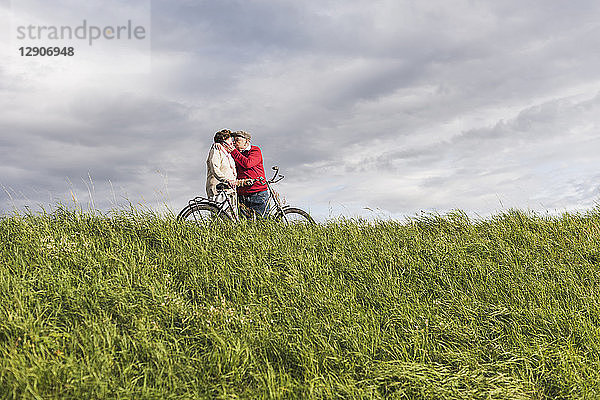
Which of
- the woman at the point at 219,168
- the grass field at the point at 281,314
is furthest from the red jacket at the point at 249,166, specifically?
the grass field at the point at 281,314

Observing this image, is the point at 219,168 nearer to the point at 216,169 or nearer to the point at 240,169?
the point at 216,169

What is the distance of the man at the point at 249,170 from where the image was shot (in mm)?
10016

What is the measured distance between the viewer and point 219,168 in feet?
31.1

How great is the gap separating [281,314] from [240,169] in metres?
4.93

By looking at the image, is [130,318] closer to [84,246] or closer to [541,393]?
[84,246]

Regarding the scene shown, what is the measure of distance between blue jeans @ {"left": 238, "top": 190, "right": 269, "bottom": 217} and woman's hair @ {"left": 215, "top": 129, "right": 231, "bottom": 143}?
47.8 inches

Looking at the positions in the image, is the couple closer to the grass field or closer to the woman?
the woman

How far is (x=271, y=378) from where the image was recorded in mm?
4602

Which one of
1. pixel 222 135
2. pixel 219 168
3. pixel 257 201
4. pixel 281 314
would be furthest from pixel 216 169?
pixel 281 314

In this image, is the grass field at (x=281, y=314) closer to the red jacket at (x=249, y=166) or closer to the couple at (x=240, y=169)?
the couple at (x=240, y=169)

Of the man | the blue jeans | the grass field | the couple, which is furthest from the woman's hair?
the grass field

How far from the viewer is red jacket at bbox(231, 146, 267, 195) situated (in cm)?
1005

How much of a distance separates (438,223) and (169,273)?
5748 mm

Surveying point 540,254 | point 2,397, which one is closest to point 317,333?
point 2,397
